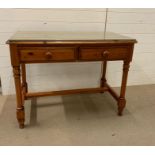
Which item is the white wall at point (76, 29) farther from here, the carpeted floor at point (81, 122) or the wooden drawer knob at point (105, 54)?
the wooden drawer knob at point (105, 54)

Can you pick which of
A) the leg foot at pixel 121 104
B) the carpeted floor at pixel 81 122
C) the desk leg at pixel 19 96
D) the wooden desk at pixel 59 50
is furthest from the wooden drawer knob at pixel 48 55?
the leg foot at pixel 121 104

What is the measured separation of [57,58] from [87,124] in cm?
65

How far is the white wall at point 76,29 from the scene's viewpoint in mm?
1847

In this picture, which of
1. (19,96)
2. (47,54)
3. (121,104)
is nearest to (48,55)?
(47,54)

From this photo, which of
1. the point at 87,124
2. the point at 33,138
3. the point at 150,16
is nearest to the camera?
the point at 33,138

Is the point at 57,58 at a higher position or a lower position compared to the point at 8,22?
lower

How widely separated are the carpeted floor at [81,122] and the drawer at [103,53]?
591 millimetres

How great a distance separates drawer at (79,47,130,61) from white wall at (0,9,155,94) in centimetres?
64

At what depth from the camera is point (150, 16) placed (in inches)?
83.3

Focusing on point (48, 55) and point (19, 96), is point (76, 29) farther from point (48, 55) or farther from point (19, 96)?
point (19, 96)

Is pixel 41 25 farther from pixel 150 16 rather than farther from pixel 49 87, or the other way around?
pixel 150 16

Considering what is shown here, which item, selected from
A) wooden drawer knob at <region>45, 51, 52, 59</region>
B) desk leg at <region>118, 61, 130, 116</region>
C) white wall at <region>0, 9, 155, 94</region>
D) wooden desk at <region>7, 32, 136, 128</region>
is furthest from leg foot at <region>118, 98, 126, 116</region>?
wooden drawer knob at <region>45, 51, 52, 59</region>

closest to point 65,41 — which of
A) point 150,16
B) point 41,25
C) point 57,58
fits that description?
point 57,58

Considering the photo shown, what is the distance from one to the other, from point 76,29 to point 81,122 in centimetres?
96
